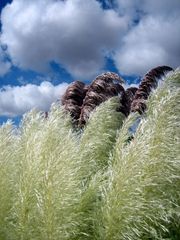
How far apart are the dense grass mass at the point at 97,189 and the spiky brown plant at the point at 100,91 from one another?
3653 millimetres

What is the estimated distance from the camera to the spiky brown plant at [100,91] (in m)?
8.45

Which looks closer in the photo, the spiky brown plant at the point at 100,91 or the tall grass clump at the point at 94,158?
the tall grass clump at the point at 94,158

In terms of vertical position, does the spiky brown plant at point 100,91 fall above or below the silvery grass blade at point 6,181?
above

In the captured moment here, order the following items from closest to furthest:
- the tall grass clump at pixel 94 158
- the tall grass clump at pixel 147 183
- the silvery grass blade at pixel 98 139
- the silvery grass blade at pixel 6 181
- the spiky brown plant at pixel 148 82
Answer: the tall grass clump at pixel 147 183
the tall grass clump at pixel 94 158
the silvery grass blade at pixel 6 181
the silvery grass blade at pixel 98 139
the spiky brown plant at pixel 148 82

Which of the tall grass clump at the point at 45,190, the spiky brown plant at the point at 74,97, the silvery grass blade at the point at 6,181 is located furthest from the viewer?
the spiky brown plant at the point at 74,97

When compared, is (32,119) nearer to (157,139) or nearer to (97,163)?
(97,163)

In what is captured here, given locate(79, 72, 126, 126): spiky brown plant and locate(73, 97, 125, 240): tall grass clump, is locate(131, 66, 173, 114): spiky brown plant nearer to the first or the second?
locate(79, 72, 126, 126): spiky brown plant

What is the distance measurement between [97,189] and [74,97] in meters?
5.14

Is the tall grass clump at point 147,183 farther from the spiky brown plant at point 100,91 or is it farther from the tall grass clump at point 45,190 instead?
the spiky brown plant at point 100,91

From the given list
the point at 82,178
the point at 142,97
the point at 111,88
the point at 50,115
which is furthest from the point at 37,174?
the point at 111,88

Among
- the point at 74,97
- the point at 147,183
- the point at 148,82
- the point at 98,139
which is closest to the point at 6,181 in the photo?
the point at 98,139

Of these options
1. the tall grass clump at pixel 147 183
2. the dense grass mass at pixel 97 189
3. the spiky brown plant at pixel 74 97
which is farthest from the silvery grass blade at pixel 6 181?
the spiky brown plant at pixel 74 97

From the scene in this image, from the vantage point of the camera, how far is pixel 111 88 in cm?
898

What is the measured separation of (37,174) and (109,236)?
2.55 feet
